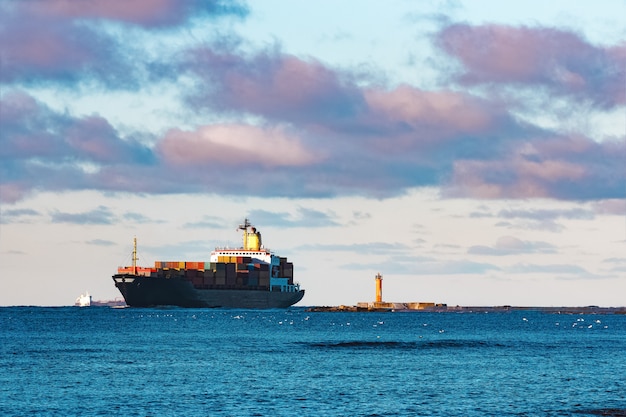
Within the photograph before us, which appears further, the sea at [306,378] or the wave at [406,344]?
the wave at [406,344]

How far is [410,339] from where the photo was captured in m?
144

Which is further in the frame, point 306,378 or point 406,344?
point 406,344

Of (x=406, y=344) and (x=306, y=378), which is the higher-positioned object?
(x=406, y=344)

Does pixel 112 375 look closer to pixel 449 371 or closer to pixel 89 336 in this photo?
pixel 449 371

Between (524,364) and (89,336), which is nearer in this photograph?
(524,364)

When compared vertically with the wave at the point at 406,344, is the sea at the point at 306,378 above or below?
below

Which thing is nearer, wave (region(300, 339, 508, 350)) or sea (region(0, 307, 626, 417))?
sea (region(0, 307, 626, 417))

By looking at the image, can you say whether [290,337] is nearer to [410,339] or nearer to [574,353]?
[410,339]

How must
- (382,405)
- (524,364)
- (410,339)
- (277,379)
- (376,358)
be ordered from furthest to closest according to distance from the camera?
(410,339) < (376,358) < (524,364) < (277,379) < (382,405)

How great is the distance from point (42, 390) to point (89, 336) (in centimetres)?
7530

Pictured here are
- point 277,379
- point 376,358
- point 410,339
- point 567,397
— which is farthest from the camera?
point 410,339

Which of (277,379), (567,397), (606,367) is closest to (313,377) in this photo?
(277,379)

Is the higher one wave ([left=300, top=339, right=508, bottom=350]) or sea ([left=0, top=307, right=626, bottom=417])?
wave ([left=300, top=339, right=508, bottom=350])

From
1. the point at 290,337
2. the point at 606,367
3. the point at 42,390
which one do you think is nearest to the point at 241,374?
the point at 42,390
